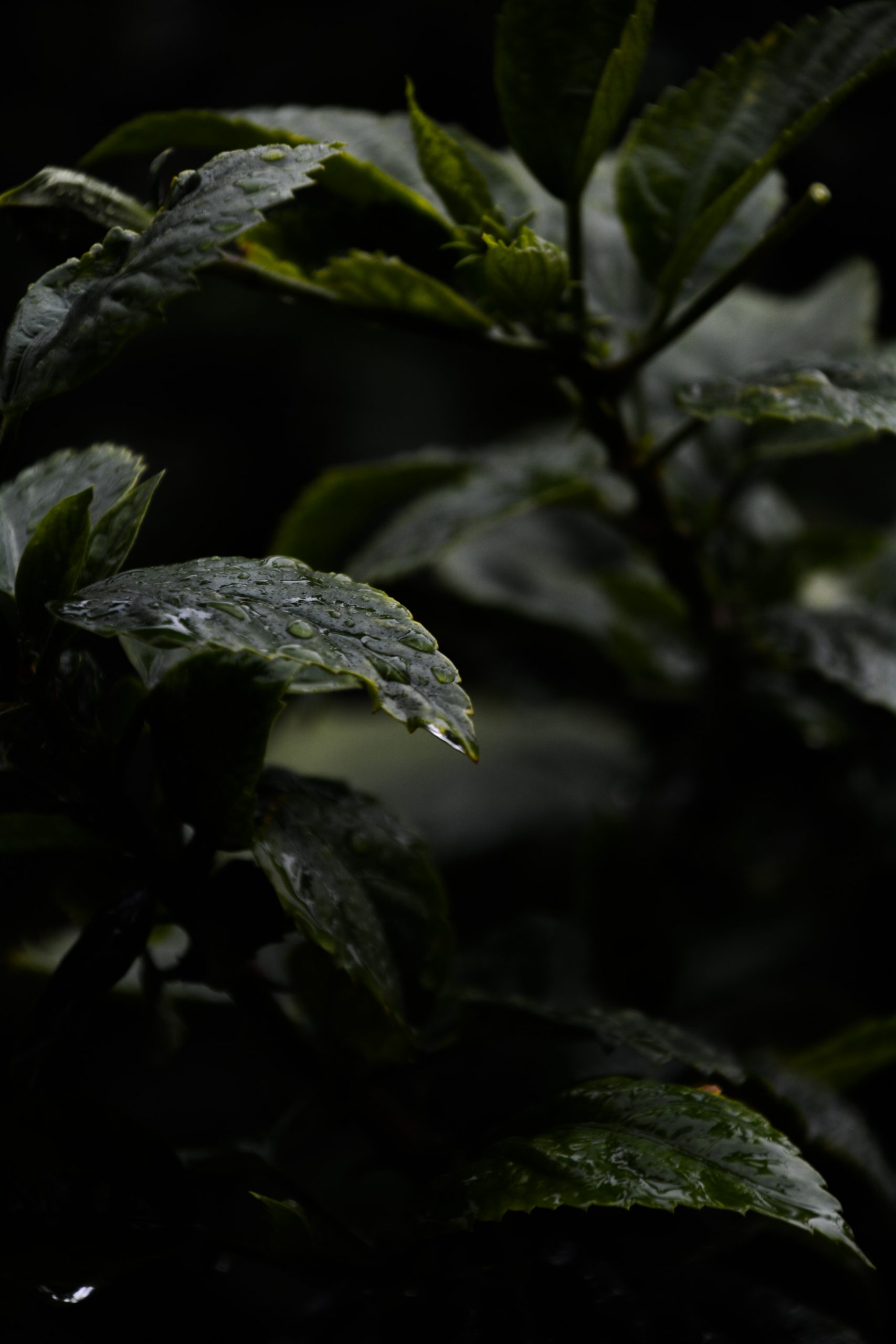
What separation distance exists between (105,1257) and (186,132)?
445mm

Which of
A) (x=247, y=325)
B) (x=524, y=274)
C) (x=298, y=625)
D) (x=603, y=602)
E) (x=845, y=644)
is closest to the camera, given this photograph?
(x=298, y=625)

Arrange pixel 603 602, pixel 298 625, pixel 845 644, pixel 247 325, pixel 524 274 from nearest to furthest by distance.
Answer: pixel 298 625 < pixel 524 274 < pixel 845 644 < pixel 603 602 < pixel 247 325

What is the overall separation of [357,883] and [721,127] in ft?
1.23

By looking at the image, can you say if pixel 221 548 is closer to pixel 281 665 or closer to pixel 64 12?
pixel 64 12

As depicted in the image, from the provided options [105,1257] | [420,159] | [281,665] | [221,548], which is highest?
[420,159]

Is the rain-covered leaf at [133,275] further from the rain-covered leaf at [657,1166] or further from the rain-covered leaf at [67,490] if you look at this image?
the rain-covered leaf at [657,1166]

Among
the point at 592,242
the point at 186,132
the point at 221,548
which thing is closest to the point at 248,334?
the point at 221,548

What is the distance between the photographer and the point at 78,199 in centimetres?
37

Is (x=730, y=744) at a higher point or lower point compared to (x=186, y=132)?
lower

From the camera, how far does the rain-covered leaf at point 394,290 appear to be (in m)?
0.42

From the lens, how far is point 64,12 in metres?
1.50

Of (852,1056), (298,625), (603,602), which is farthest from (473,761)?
(603,602)

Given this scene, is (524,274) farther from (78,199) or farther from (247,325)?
(247,325)

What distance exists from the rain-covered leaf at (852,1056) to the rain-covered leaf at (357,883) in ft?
0.67
